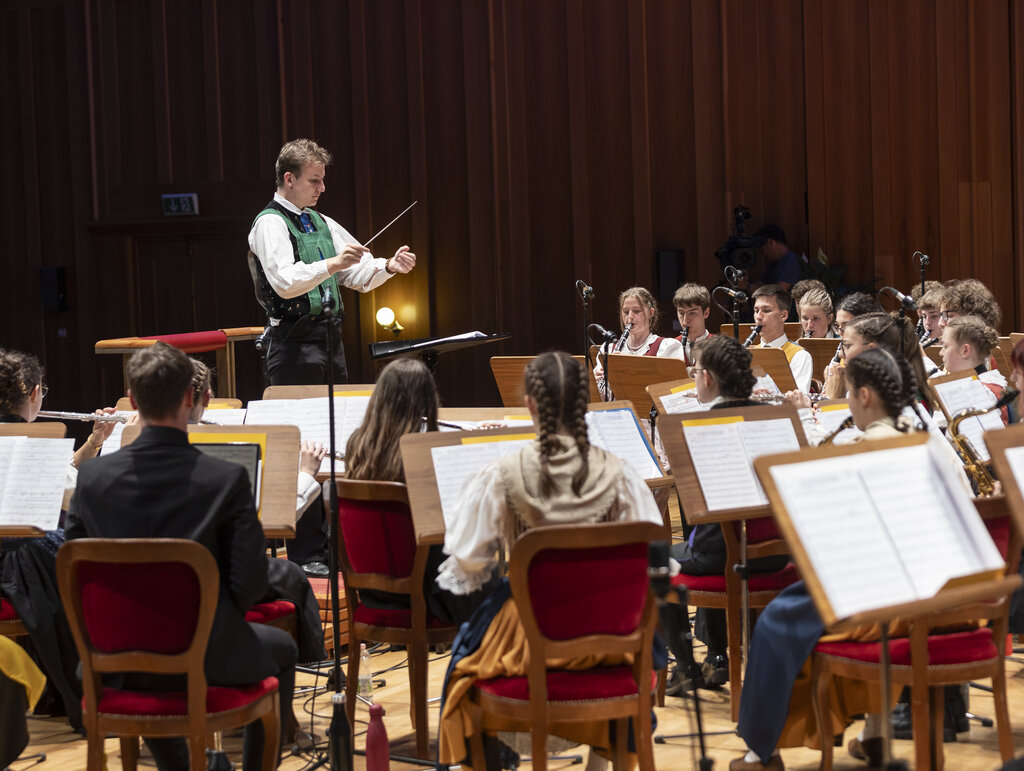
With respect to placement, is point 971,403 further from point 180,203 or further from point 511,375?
point 180,203

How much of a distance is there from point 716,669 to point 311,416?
1608 millimetres

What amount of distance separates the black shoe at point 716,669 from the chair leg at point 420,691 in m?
1.07

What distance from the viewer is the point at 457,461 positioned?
10.2 ft

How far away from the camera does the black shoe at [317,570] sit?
4.75 metres

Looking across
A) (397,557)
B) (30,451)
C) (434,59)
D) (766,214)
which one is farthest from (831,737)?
(434,59)

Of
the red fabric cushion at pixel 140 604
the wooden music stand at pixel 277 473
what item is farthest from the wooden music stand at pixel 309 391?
the red fabric cushion at pixel 140 604

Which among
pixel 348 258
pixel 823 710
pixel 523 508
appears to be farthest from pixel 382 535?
pixel 348 258

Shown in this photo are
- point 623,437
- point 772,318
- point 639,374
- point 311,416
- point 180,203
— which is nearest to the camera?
point 623,437

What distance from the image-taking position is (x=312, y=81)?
8891 mm

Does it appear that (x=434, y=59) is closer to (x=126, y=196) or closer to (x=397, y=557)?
(x=126, y=196)

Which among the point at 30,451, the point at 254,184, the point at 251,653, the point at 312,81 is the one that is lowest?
the point at 251,653

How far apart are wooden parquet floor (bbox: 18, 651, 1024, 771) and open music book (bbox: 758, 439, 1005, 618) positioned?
1209 millimetres

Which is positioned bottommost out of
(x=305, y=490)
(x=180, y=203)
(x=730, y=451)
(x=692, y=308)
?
(x=305, y=490)

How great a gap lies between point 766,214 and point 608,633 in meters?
6.21
